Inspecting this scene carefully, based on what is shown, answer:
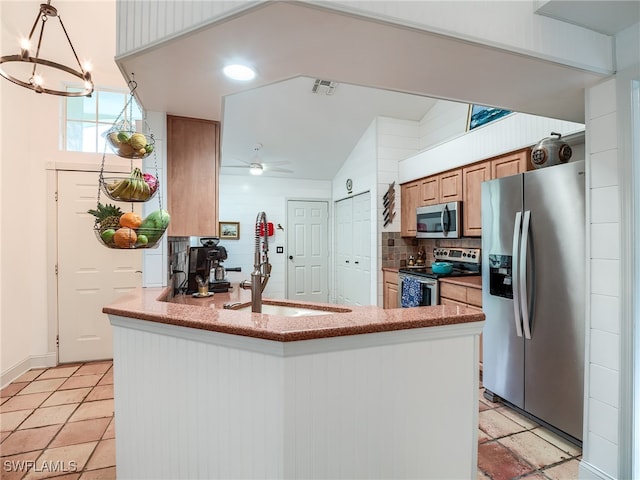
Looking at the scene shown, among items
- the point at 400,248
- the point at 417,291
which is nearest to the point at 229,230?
the point at 400,248

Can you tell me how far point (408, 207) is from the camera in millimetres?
4309

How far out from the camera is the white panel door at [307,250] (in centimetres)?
590

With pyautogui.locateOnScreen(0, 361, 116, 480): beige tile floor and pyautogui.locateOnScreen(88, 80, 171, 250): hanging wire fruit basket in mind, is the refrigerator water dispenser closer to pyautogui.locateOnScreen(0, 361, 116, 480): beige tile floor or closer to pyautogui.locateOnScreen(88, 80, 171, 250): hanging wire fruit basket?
pyautogui.locateOnScreen(88, 80, 171, 250): hanging wire fruit basket

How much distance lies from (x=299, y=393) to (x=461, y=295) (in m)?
2.31

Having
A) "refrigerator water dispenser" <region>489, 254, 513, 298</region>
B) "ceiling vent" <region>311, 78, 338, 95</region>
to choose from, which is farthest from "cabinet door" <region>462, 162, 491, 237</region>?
"ceiling vent" <region>311, 78, 338, 95</region>

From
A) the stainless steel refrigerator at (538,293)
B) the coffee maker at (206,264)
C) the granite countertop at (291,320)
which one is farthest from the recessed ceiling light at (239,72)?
the stainless steel refrigerator at (538,293)

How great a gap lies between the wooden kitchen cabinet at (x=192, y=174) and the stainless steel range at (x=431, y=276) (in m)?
2.17

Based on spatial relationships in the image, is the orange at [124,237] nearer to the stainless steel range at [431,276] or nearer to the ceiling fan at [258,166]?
the stainless steel range at [431,276]

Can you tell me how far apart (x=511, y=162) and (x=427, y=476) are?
2600mm

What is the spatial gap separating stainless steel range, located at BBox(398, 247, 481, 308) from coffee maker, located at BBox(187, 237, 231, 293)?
6.32 ft

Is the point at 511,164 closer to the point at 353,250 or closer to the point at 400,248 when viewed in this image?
the point at 400,248

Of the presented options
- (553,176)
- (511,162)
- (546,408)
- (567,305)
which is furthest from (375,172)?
(546,408)

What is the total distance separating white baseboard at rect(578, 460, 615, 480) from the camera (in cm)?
162

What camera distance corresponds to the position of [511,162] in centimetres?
288
